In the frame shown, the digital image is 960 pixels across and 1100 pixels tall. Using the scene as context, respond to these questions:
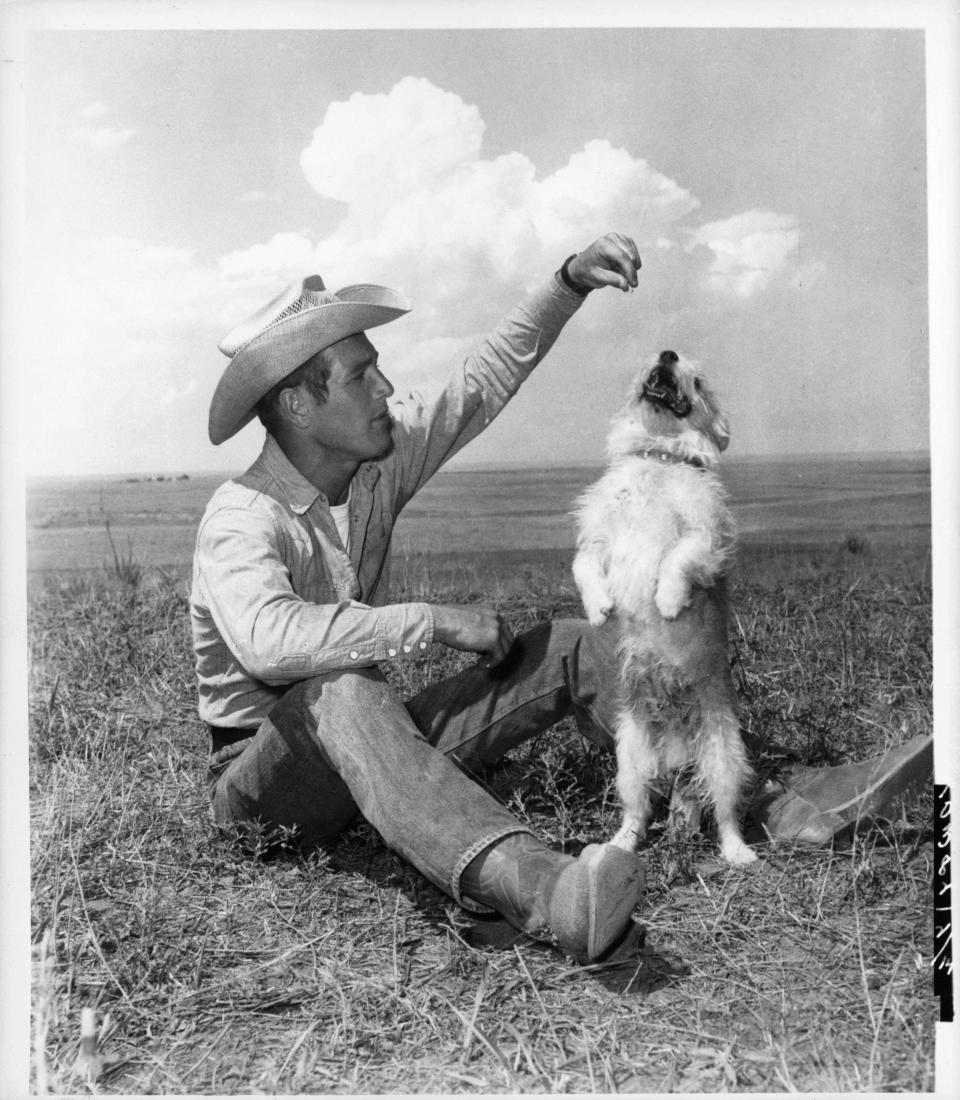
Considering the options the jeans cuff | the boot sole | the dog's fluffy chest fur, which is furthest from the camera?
the dog's fluffy chest fur

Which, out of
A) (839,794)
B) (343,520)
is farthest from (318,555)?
(839,794)

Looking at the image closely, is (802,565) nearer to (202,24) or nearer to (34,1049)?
(202,24)

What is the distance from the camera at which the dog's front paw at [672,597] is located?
3377mm

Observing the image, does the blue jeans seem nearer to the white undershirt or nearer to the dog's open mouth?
the white undershirt

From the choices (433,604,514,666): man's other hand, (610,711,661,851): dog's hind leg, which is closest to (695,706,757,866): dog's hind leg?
(610,711,661,851): dog's hind leg

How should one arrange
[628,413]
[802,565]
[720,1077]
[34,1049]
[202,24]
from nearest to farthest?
[720,1077] → [34,1049] → [202,24] → [628,413] → [802,565]

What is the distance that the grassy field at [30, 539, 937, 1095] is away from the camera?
7.83 feet

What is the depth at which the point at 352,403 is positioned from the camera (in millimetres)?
3342

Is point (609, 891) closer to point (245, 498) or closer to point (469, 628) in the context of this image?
point (469, 628)

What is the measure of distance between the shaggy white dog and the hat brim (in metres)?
1.06

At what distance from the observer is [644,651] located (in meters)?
3.40

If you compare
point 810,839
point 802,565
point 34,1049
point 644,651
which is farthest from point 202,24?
point 802,565

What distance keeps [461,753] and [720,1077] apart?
135 centimetres

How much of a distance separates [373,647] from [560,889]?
2.59 feet
